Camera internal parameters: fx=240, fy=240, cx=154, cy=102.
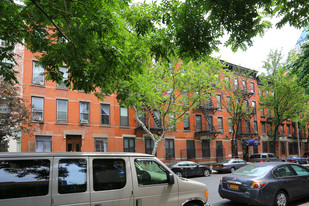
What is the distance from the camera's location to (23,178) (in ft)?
12.4

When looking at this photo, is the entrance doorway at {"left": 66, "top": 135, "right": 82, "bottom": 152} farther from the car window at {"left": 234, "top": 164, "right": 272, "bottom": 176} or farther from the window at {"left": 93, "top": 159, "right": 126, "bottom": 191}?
the window at {"left": 93, "top": 159, "right": 126, "bottom": 191}

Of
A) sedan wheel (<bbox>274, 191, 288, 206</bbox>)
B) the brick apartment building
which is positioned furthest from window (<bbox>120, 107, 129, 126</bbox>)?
sedan wheel (<bbox>274, 191, 288, 206</bbox>)

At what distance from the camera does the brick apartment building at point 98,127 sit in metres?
20.5

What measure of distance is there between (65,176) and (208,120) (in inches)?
1109

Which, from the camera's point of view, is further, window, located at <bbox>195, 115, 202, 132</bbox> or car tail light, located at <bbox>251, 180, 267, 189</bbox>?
window, located at <bbox>195, 115, 202, 132</bbox>

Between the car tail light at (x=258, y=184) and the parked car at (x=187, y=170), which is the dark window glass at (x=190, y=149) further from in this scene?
the car tail light at (x=258, y=184)

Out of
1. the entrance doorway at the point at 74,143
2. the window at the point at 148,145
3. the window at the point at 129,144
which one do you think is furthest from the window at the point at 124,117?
the entrance doorway at the point at 74,143

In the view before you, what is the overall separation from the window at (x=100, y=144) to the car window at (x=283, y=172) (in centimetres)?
1766

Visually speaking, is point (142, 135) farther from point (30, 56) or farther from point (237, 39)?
point (237, 39)

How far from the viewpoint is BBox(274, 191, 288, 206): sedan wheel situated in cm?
736

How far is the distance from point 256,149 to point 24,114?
33303mm

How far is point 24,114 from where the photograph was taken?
1537cm

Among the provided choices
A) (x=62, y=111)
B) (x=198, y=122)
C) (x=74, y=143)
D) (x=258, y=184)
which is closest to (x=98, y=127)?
(x=74, y=143)

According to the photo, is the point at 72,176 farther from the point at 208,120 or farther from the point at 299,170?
the point at 208,120
